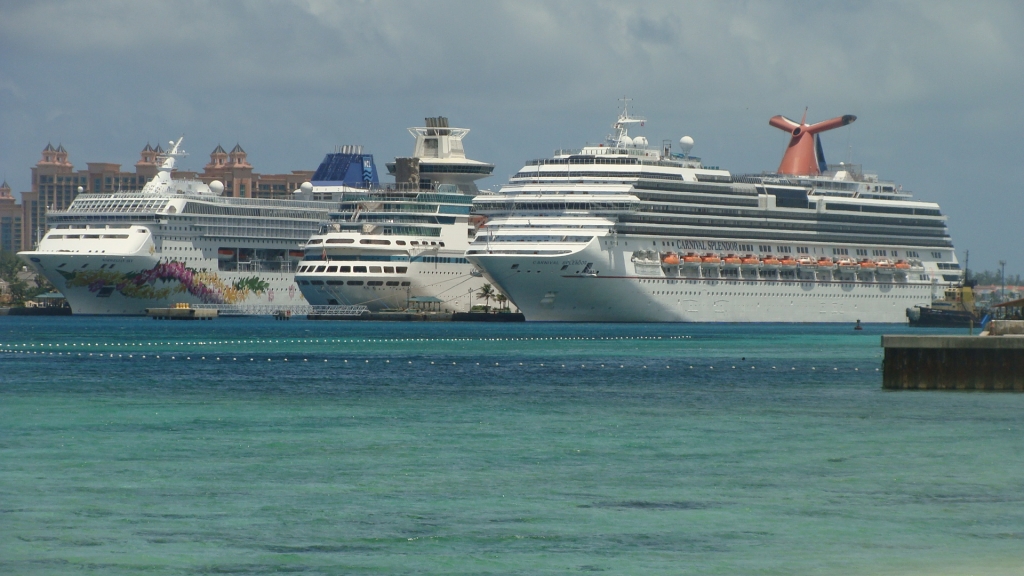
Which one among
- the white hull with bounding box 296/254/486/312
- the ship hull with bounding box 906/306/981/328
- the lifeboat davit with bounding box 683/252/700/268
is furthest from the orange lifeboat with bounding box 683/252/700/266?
the white hull with bounding box 296/254/486/312

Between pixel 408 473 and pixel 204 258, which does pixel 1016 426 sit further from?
pixel 204 258

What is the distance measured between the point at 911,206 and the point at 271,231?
49.8 meters

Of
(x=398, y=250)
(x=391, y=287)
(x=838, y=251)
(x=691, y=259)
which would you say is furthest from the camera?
(x=398, y=250)

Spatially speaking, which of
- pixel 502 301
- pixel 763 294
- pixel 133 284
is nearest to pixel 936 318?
pixel 763 294

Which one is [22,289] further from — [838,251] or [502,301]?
[838,251]

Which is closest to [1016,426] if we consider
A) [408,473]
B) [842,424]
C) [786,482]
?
[842,424]

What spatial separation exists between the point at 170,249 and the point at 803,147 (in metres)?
47.8

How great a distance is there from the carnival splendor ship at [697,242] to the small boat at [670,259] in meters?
0.09

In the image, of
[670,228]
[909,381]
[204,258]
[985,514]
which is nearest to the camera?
[985,514]

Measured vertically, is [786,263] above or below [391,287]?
above

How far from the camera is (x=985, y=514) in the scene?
21.2 m

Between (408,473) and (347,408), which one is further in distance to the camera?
(347,408)

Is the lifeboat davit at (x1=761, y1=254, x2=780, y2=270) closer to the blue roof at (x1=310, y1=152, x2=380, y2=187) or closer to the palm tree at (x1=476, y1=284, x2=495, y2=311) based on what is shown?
the palm tree at (x1=476, y1=284, x2=495, y2=311)

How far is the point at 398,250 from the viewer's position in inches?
4478
